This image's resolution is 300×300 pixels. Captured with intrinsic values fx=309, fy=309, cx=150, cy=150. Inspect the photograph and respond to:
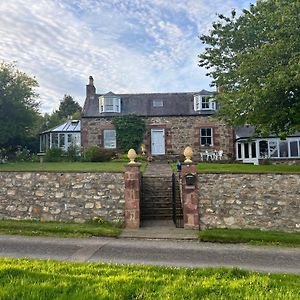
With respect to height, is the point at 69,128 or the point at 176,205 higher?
the point at 69,128

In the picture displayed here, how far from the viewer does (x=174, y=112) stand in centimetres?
3044

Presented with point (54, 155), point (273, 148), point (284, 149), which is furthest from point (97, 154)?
point (284, 149)

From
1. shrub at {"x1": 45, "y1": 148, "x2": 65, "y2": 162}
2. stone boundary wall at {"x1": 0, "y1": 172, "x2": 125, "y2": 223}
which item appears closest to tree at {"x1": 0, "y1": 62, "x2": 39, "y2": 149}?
shrub at {"x1": 45, "y1": 148, "x2": 65, "y2": 162}

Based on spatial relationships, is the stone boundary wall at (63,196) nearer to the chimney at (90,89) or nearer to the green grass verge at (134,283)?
the green grass verge at (134,283)

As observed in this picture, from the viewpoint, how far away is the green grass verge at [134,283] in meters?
4.63

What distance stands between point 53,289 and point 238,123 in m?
13.7

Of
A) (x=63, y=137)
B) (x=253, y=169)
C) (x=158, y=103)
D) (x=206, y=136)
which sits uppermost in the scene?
(x=158, y=103)

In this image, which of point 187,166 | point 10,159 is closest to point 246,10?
point 187,166

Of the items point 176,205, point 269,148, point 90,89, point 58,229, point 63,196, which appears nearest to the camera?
point 58,229

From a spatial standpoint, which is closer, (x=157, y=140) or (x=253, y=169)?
(x=253, y=169)

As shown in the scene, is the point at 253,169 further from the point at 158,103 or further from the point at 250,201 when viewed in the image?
the point at 158,103

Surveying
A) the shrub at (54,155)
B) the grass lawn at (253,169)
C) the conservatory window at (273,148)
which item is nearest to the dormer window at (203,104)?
the conservatory window at (273,148)

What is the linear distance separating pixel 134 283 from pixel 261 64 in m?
11.2

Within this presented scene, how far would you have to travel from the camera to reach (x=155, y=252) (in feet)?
28.5
